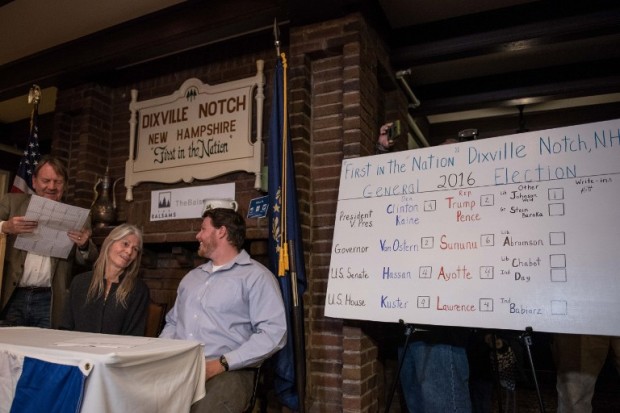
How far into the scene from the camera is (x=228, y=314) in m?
1.96

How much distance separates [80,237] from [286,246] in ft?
3.97

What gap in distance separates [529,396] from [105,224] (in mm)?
3435

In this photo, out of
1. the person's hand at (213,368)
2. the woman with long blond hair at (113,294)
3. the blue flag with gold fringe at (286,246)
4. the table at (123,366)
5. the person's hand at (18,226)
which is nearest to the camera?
the table at (123,366)

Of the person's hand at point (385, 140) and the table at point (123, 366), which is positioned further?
the person's hand at point (385, 140)

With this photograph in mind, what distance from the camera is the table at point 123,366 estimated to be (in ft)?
3.78

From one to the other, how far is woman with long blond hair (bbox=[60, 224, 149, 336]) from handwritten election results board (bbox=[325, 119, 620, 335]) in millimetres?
953

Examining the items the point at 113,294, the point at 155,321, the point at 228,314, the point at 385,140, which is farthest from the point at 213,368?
the point at 385,140

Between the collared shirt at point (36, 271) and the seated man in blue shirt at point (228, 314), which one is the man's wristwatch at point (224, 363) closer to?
the seated man in blue shirt at point (228, 314)

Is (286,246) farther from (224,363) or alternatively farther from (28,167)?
(28,167)

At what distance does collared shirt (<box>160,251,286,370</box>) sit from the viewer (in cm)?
186

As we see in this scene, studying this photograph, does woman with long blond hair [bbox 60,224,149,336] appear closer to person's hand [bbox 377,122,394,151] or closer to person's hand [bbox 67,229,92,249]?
person's hand [bbox 67,229,92,249]

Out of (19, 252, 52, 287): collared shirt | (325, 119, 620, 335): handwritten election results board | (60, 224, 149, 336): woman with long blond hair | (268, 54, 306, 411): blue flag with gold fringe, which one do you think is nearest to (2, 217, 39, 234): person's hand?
(19, 252, 52, 287): collared shirt

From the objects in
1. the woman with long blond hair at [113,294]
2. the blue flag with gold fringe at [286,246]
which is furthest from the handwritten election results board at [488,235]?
the woman with long blond hair at [113,294]

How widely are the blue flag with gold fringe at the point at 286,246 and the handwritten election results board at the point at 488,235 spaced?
0.19 m
